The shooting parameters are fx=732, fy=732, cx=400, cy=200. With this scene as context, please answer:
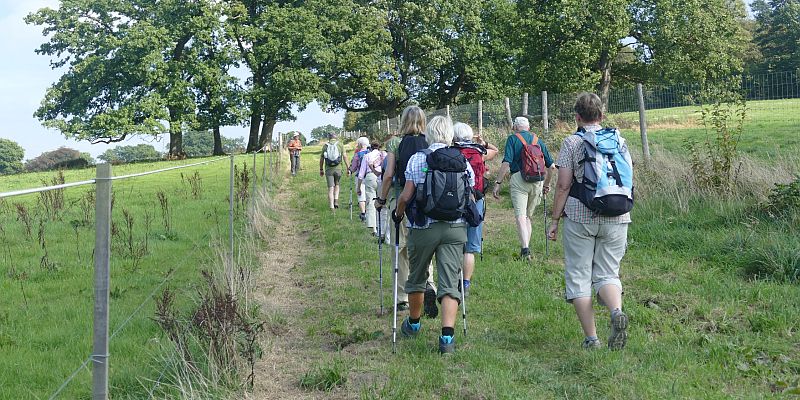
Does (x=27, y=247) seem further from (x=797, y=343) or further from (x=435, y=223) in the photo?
(x=797, y=343)

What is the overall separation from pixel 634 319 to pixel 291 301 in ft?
12.1

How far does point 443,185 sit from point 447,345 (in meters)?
1.26

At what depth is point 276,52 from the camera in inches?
1704

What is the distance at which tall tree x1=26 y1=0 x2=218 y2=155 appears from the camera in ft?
133

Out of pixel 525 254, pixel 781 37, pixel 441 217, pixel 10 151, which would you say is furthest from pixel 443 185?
pixel 10 151

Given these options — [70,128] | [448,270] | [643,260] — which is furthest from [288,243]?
[70,128]

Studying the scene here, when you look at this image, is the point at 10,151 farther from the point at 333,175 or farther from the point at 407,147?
the point at 407,147

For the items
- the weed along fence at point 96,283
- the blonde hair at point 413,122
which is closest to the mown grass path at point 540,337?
the weed along fence at point 96,283

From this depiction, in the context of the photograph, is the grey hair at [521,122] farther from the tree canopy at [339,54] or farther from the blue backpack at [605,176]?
the tree canopy at [339,54]

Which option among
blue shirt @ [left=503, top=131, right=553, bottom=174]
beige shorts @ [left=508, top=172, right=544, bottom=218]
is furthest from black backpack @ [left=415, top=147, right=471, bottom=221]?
beige shorts @ [left=508, top=172, right=544, bottom=218]

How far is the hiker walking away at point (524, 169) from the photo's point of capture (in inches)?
365

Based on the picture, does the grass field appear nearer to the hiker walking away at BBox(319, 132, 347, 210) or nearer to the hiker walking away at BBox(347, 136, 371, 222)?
the hiker walking away at BBox(347, 136, 371, 222)

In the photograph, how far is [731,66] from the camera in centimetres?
4053

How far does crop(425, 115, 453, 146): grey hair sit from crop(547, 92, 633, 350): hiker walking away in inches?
35.6
